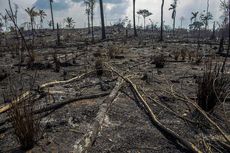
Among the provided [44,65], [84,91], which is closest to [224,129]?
[84,91]

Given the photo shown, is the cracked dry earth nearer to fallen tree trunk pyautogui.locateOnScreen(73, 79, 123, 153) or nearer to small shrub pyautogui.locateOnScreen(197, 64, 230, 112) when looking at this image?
fallen tree trunk pyautogui.locateOnScreen(73, 79, 123, 153)

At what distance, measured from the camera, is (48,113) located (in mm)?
3871

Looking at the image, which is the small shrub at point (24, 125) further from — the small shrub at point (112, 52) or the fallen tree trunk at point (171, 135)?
the small shrub at point (112, 52)

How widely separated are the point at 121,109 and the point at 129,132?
82 cm

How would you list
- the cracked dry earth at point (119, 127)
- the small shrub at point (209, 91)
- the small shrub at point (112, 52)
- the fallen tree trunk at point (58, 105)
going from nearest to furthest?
the cracked dry earth at point (119, 127), the fallen tree trunk at point (58, 105), the small shrub at point (209, 91), the small shrub at point (112, 52)

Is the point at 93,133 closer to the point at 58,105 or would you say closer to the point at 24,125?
the point at 24,125

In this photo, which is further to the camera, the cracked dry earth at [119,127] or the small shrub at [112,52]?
the small shrub at [112,52]

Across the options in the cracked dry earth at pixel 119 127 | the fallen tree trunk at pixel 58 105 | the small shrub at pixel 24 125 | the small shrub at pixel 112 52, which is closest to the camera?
the small shrub at pixel 24 125

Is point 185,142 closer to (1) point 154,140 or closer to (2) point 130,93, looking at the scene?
(1) point 154,140

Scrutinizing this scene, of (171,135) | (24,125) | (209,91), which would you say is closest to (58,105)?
(24,125)

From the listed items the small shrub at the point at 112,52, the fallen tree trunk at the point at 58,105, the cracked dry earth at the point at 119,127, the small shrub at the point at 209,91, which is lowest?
the cracked dry earth at the point at 119,127

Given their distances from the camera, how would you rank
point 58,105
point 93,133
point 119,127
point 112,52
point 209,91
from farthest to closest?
point 112,52 < point 58,105 < point 209,91 < point 119,127 < point 93,133

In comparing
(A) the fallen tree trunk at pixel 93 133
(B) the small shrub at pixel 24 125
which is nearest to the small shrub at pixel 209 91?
(A) the fallen tree trunk at pixel 93 133

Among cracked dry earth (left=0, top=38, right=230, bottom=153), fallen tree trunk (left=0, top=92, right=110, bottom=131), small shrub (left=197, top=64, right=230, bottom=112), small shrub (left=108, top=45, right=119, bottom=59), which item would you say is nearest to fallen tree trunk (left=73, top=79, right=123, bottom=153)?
cracked dry earth (left=0, top=38, right=230, bottom=153)
